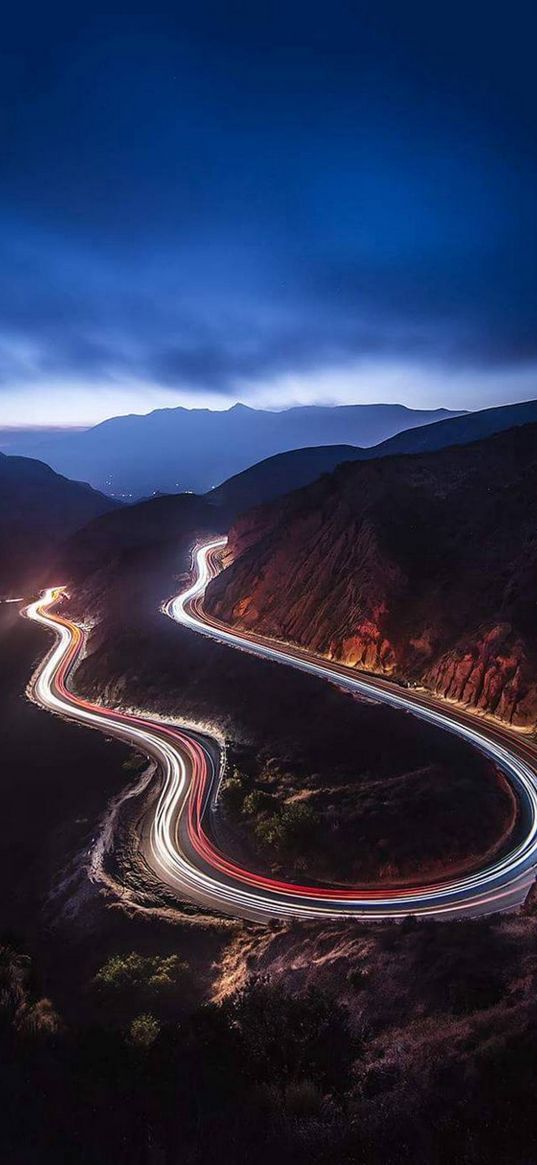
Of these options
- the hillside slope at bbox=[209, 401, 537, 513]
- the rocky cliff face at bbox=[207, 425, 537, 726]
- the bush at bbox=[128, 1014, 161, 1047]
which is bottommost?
the bush at bbox=[128, 1014, 161, 1047]

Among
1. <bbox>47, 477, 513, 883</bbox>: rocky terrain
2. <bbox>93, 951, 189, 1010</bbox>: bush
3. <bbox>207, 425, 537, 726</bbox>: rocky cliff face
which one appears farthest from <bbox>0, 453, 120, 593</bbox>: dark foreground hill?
<bbox>93, 951, 189, 1010</bbox>: bush

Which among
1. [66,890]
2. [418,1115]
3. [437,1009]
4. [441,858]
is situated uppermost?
[418,1115]

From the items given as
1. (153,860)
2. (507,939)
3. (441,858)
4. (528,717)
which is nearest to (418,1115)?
(507,939)

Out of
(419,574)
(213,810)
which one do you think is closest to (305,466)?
(419,574)

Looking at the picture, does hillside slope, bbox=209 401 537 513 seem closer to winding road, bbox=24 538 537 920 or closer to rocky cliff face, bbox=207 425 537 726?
rocky cliff face, bbox=207 425 537 726

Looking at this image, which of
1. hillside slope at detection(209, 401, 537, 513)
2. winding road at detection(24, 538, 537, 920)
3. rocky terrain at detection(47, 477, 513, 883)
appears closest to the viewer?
winding road at detection(24, 538, 537, 920)

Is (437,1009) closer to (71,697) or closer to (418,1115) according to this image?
(418,1115)
